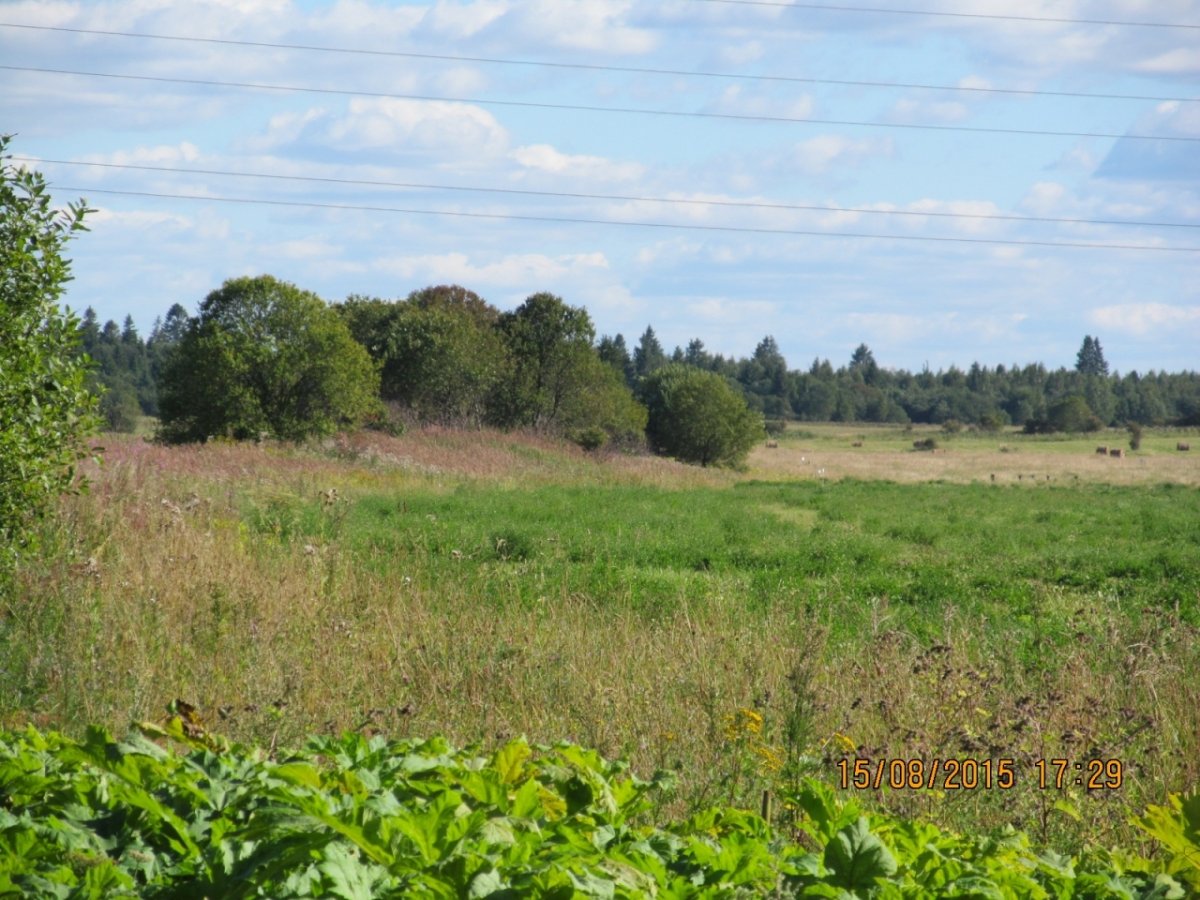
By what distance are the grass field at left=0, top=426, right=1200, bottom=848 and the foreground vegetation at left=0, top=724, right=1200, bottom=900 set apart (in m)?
1.03

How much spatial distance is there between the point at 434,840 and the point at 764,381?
105 metres

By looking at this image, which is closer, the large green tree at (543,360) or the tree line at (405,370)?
the tree line at (405,370)

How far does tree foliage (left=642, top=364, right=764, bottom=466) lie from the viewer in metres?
46.3

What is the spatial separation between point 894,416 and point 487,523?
3708 inches

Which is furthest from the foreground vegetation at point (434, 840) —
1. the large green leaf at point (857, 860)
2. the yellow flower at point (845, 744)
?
the yellow flower at point (845, 744)

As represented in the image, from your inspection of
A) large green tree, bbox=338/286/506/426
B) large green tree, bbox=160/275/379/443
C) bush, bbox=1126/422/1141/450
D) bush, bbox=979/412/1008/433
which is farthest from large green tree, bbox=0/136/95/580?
bush, bbox=979/412/1008/433

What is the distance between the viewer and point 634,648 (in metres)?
5.73

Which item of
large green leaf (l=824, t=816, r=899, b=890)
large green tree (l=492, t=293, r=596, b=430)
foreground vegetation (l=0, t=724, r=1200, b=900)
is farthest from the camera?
large green tree (l=492, t=293, r=596, b=430)

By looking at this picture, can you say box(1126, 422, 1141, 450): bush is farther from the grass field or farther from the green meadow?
the green meadow

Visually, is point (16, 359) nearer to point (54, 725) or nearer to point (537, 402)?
point (54, 725)

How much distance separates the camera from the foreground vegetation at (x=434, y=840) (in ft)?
4.82

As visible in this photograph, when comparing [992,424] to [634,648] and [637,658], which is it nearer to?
[634,648]
